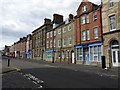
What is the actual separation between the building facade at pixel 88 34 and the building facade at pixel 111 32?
181 centimetres

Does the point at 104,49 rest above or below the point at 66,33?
below

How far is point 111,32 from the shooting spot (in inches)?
985

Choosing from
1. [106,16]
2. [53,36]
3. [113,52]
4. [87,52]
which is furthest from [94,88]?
[53,36]

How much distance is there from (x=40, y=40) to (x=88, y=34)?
98.0ft

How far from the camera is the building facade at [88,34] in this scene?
2873cm

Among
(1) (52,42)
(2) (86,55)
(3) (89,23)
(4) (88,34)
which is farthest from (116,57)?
(1) (52,42)

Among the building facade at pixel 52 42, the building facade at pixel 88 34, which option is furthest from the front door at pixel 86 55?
the building facade at pixel 52 42

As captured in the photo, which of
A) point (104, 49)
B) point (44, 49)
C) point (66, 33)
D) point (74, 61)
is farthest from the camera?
point (44, 49)

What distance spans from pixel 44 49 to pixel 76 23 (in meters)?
20.8

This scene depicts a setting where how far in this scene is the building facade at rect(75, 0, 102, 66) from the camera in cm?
2873

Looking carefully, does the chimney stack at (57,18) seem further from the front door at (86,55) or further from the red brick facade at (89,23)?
the front door at (86,55)

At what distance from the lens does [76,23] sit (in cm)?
3588

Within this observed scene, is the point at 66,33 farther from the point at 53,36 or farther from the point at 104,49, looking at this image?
the point at 104,49

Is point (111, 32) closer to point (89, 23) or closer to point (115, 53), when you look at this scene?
point (115, 53)
